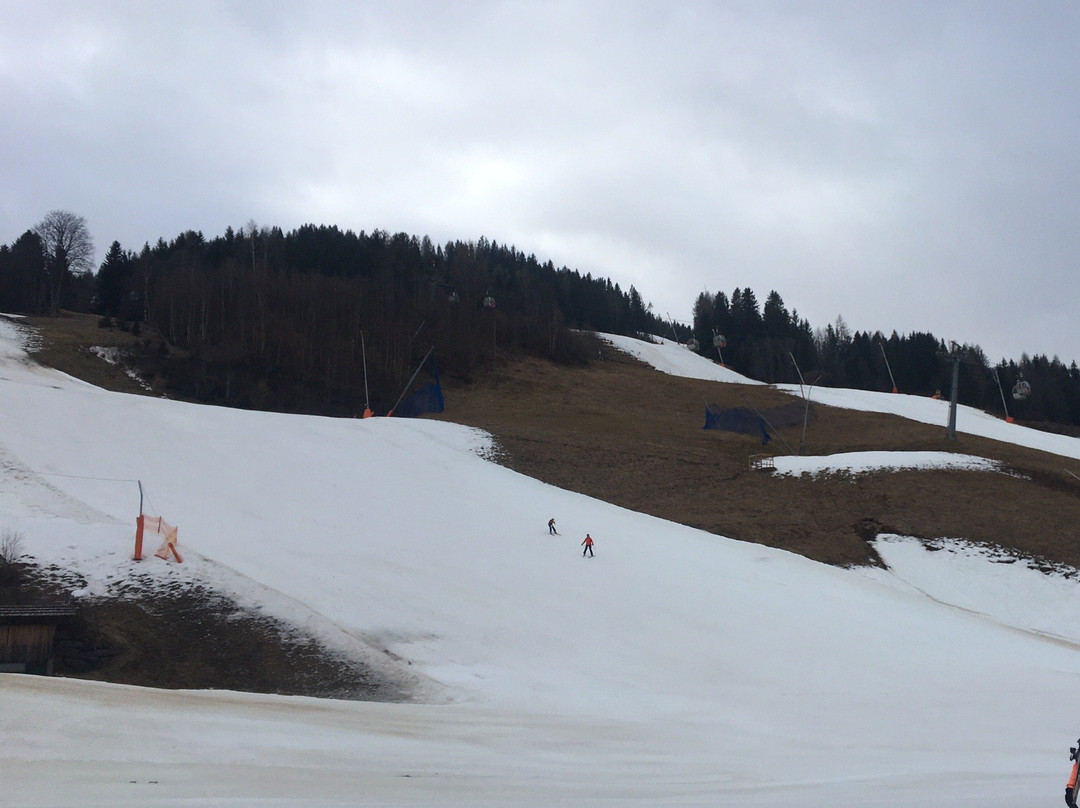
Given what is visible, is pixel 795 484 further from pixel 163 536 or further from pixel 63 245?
pixel 63 245

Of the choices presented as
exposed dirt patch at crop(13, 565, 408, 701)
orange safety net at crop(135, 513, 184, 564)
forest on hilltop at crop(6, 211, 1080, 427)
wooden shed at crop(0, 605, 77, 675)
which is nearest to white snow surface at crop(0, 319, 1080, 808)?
orange safety net at crop(135, 513, 184, 564)

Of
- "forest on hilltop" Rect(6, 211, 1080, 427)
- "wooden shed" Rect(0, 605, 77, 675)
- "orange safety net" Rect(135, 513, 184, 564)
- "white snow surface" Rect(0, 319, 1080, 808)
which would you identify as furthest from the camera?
"forest on hilltop" Rect(6, 211, 1080, 427)

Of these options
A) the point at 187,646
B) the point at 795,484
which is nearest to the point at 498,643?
the point at 187,646

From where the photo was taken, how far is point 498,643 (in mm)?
18453

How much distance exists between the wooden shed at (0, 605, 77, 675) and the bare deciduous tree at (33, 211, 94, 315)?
7880 cm

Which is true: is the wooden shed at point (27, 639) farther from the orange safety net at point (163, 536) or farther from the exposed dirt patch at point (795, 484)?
the exposed dirt patch at point (795, 484)

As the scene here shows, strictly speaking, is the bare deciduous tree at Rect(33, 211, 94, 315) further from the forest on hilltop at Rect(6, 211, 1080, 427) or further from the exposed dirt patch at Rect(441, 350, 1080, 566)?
the exposed dirt patch at Rect(441, 350, 1080, 566)

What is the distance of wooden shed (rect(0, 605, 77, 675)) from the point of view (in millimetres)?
14734

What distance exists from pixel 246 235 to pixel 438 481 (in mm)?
105437

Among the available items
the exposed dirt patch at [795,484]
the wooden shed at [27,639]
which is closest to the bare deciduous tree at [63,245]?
the exposed dirt patch at [795,484]

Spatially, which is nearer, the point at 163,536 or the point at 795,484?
the point at 163,536

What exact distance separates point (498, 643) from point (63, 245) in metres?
87.4

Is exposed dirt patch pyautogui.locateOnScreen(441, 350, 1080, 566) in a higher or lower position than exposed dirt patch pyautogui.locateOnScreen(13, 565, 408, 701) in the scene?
higher

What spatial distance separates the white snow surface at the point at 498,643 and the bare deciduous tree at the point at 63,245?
5708 cm
